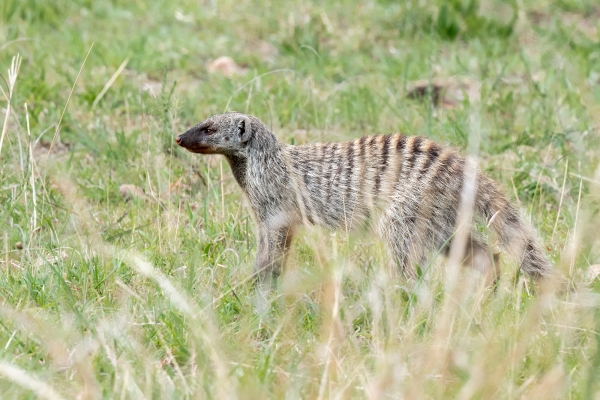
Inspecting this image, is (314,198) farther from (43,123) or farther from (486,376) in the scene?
(43,123)

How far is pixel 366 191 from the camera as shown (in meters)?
3.51

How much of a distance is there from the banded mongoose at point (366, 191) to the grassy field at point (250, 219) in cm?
10

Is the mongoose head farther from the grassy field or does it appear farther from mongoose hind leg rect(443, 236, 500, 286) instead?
mongoose hind leg rect(443, 236, 500, 286)

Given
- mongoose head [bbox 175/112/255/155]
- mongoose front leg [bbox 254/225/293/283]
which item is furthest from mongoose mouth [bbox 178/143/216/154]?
mongoose front leg [bbox 254/225/293/283]

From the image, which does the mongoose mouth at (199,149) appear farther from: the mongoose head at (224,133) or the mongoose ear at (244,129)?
the mongoose ear at (244,129)

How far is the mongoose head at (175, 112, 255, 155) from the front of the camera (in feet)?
11.9

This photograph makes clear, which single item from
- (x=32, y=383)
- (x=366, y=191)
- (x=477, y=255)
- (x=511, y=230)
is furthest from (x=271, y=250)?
(x=32, y=383)

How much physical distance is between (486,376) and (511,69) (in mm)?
3735

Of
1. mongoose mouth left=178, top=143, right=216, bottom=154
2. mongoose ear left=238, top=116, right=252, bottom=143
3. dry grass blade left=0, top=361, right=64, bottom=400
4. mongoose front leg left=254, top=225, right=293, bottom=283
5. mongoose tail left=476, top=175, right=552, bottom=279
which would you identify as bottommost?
mongoose front leg left=254, top=225, right=293, bottom=283

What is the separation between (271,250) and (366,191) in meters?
0.43

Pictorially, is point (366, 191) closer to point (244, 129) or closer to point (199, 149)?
point (244, 129)

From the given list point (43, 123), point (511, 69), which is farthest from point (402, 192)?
point (511, 69)

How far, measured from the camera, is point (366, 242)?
360 cm

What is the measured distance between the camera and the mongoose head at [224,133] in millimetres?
3633
